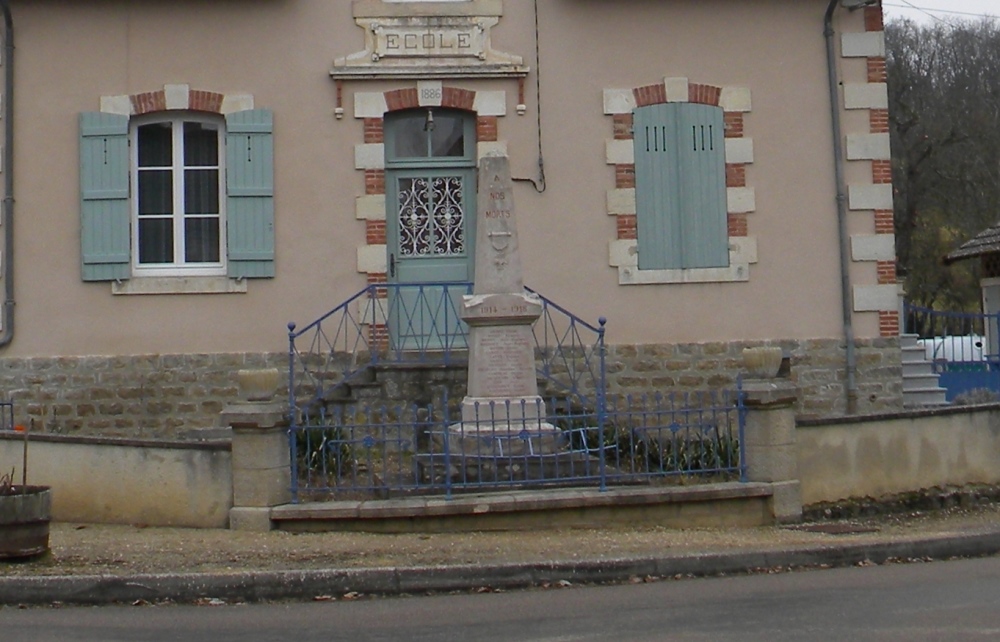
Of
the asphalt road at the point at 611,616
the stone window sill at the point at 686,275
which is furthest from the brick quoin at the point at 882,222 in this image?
the asphalt road at the point at 611,616

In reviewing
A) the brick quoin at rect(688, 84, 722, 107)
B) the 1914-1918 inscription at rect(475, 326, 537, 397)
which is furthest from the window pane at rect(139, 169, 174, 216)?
the brick quoin at rect(688, 84, 722, 107)

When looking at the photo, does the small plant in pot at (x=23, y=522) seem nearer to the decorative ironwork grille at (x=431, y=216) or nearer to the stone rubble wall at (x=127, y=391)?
the stone rubble wall at (x=127, y=391)

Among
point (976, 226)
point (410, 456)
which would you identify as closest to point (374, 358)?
point (410, 456)

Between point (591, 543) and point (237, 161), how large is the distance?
6523 mm

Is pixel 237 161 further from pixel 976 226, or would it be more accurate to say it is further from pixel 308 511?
pixel 976 226

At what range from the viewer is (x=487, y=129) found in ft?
46.8

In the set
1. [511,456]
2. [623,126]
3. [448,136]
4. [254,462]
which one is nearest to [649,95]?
[623,126]

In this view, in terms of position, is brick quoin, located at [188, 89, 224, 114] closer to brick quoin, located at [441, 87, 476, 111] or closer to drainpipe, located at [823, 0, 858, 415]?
brick quoin, located at [441, 87, 476, 111]

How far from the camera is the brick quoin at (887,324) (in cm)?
1455

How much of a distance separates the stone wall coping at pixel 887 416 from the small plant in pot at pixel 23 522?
5827 mm

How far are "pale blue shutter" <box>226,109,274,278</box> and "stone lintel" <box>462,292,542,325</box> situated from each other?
337 centimetres

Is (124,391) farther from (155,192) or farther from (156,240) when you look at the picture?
(155,192)

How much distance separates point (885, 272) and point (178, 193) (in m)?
7.53

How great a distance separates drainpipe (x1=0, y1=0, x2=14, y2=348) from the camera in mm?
13906
